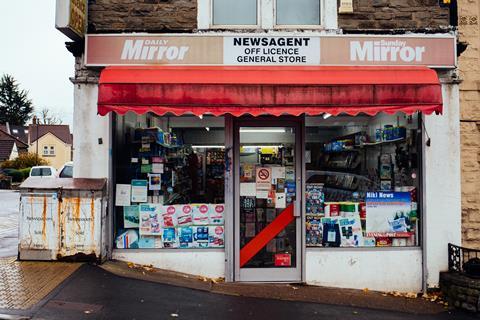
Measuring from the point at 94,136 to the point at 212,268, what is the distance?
2.58 meters

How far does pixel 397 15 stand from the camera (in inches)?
277

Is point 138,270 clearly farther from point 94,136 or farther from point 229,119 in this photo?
point 229,119

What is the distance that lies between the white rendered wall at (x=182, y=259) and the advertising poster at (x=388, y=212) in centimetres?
235

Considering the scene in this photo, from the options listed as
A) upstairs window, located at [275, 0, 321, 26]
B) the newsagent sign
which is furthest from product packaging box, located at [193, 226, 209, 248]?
upstairs window, located at [275, 0, 321, 26]

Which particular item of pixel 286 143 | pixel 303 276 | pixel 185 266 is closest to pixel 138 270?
pixel 185 266

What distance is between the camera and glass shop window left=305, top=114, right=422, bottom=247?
7133 millimetres

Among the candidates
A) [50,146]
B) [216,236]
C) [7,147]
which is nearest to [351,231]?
[216,236]

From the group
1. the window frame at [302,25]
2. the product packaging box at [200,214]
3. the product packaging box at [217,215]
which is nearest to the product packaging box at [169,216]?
the product packaging box at [200,214]

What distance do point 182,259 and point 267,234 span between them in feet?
4.31

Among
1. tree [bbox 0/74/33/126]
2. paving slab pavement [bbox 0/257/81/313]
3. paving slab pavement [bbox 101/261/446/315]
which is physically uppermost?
tree [bbox 0/74/33/126]

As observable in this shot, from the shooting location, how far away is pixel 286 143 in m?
7.08

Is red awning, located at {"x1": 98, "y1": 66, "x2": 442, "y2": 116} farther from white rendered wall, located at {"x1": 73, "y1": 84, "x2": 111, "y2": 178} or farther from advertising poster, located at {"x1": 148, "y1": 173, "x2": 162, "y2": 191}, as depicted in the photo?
advertising poster, located at {"x1": 148, "y1": 173, "x2": 162, "y2": 191}

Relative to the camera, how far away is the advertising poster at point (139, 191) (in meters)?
7.03

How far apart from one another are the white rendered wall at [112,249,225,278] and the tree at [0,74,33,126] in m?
72.4
